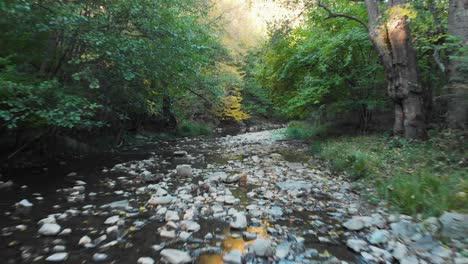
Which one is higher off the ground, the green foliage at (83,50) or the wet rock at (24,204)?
the green foliage at (83,50)

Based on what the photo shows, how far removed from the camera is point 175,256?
9.58 feet

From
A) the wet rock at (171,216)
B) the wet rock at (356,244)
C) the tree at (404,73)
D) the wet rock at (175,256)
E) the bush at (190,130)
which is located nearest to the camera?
the wet rock at (175,256)

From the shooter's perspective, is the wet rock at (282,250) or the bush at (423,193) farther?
the bush at (423,193)

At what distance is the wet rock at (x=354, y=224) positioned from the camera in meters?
3.65

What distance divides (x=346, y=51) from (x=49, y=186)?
957cm

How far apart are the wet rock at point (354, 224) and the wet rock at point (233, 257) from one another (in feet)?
5.16

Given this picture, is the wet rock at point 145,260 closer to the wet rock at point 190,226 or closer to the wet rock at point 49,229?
the wet rock at point 190,226

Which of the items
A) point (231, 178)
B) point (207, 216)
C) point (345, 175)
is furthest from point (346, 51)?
point (207, 216)

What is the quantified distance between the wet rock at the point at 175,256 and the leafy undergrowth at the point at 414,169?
3.09m

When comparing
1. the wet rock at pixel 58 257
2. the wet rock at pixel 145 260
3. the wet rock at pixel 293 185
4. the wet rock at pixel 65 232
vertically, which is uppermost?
the wet rock at pixel 65 232

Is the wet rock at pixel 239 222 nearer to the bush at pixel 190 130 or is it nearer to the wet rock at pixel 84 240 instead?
the wet rock at pixel 84 240

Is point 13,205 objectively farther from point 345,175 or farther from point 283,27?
point 283,27

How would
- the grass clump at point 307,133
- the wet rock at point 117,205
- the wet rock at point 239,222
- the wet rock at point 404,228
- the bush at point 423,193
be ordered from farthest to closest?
the grass clump at point 307,133 < the wet rock at point 117,205 < the wet rock at point 239,222 < the bush at point 423,193 < the wet rock at point 404,228

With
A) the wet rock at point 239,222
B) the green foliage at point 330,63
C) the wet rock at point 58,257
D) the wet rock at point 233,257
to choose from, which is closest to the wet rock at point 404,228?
the wet rock at point 239,222
